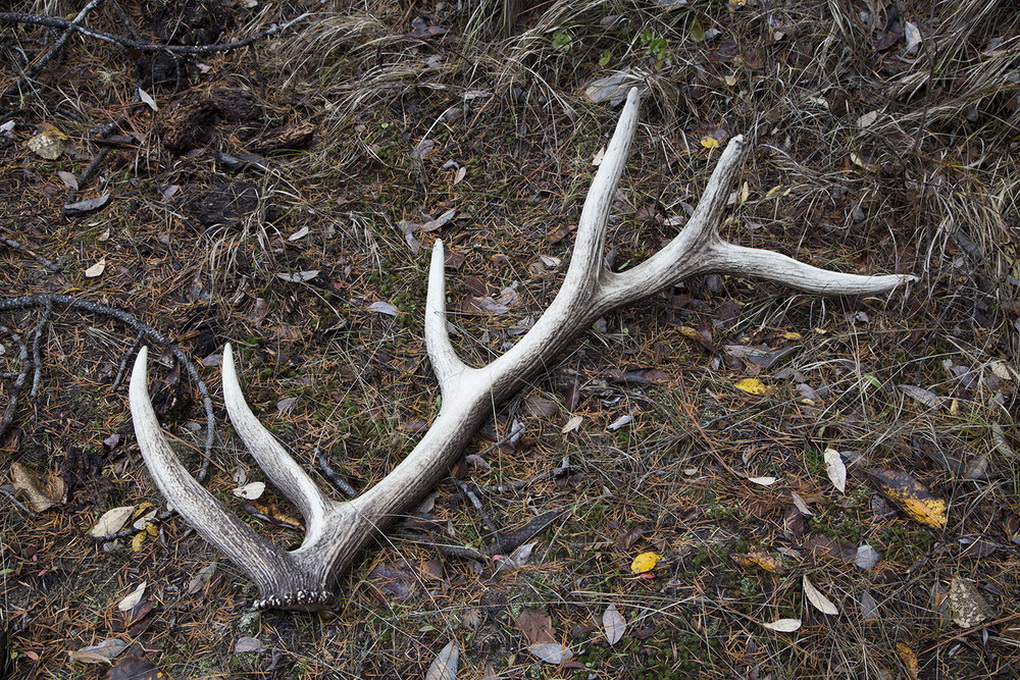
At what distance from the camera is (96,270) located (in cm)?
307

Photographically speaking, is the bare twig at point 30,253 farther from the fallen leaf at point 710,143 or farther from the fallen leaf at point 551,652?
the fallen leaf at point 710,143

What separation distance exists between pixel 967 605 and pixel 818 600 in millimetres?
495

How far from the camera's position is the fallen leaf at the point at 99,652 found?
224 centimetres

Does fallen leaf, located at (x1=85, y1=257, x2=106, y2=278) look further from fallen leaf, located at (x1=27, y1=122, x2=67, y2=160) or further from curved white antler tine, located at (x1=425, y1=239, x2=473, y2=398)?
curved white antler tine, located at (x1=425, y1=239, x2=473, y2=398)

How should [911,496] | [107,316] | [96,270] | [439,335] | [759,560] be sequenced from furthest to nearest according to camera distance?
[96,270] → [107,316] → [439,335] → [911,496] → [759,560]

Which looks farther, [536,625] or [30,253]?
[30,253]

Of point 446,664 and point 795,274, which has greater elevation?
point 795,274

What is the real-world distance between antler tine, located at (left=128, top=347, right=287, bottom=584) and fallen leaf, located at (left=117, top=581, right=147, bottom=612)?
0.38 metres

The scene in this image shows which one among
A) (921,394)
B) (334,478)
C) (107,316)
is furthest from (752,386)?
(107,316)

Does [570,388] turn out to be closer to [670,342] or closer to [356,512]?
[670,342]

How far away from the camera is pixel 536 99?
138 inches

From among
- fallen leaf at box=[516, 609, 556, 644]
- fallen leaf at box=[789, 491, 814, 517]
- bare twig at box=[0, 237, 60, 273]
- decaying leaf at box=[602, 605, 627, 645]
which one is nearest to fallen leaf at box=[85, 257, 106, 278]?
bare twig at box=[0, 237, 60, 273]

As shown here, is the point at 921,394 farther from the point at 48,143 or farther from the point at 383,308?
the point at 48,143

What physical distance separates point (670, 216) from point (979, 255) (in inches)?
50.8
